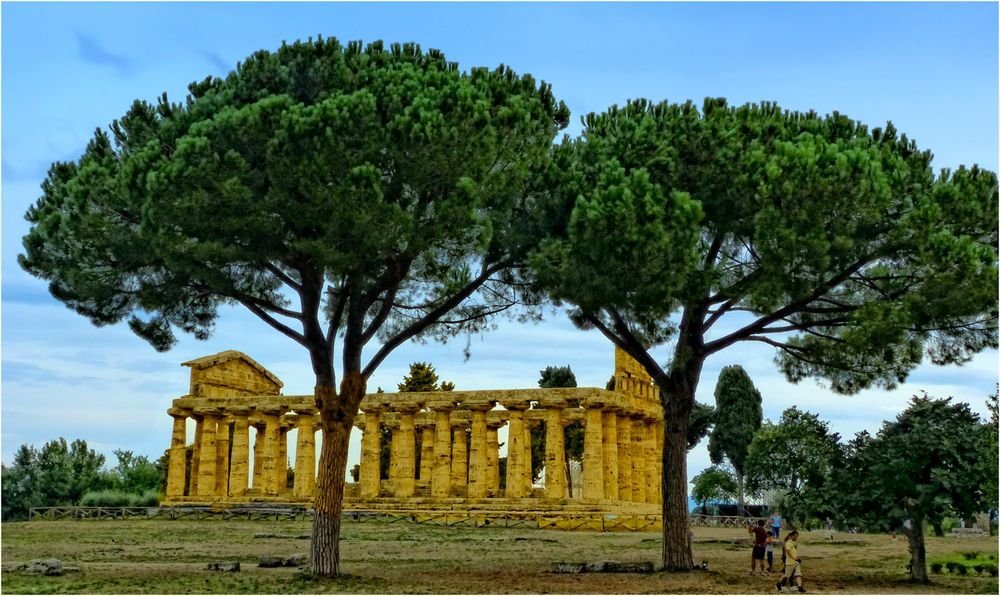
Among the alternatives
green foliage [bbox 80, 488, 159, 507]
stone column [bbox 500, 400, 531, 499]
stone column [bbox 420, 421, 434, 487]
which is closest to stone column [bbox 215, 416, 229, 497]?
green foliage [bbox 80, 488, 159, 507]

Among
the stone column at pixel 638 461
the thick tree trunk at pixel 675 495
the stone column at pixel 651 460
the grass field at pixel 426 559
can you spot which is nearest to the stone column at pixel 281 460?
the grass field at pixel 426 559

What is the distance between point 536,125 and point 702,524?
32.2 m

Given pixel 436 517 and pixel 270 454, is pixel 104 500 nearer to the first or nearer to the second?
pixel 270 454

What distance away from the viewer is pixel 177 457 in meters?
56.0

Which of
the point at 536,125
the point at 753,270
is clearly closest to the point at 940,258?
the point at 753,270

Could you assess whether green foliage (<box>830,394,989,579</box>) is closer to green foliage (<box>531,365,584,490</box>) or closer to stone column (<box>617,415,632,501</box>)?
stone column (<box>617,415,632,501</box>)

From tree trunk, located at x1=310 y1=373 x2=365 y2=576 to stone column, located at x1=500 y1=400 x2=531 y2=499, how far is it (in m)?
25.3

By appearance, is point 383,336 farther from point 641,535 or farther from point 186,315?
point 641,535

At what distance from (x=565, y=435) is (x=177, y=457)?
23650 millimetres

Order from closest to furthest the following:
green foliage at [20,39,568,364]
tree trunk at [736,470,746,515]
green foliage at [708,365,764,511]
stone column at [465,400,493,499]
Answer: green foliage at [20,39,568,364], stone column at [465,400,493,499], tree trunk at [736,470,746,515], green foliage at [708,365,764,511]

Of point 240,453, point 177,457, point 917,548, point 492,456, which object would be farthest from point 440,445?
point 917,548

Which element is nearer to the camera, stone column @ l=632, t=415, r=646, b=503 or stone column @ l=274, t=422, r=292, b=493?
stone column @ l=632, t=415, r=646, b=503

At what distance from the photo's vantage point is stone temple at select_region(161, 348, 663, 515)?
4747 centimetres

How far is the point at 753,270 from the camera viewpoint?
23.6 meters
